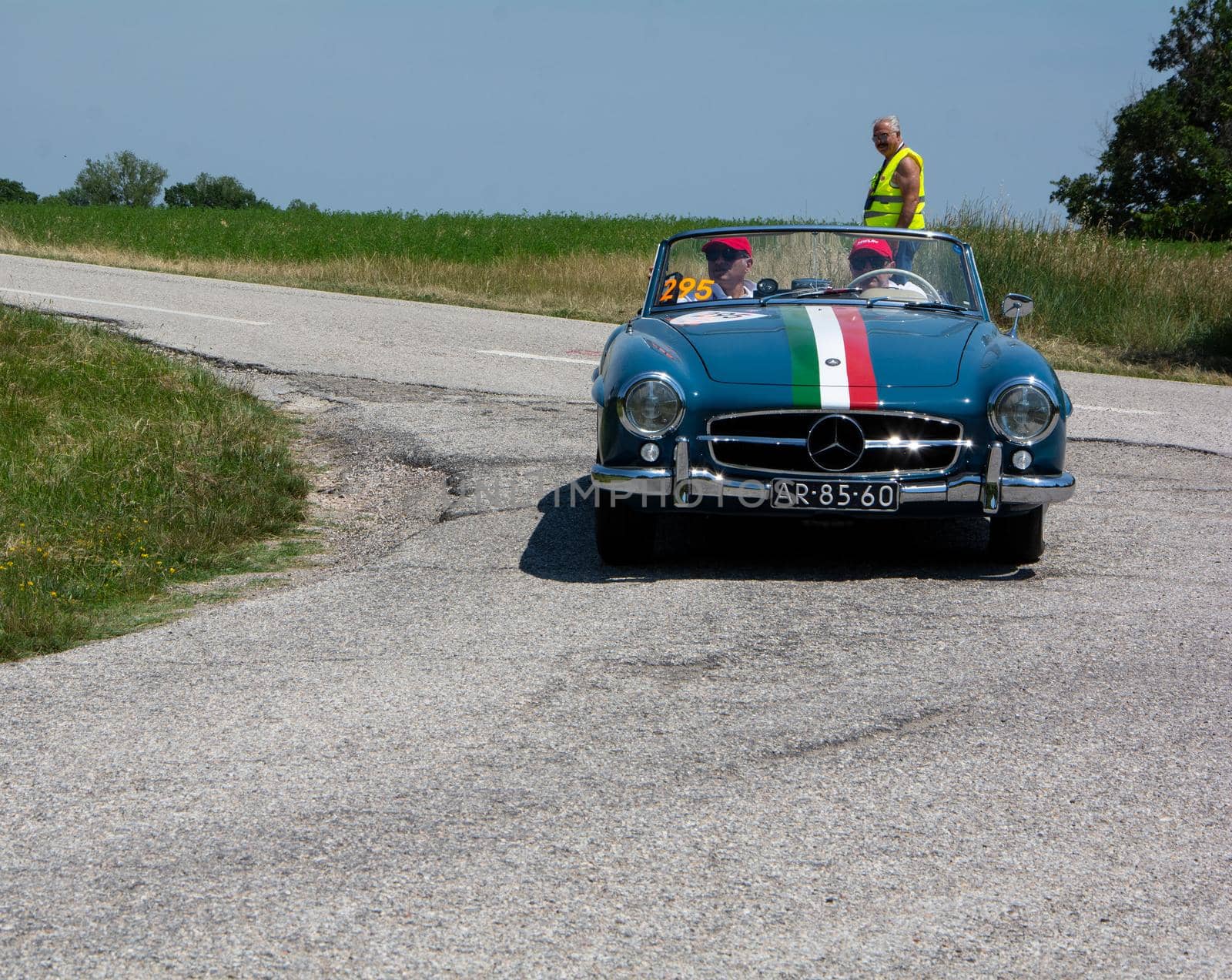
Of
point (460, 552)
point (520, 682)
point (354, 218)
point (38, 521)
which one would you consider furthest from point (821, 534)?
point (354, 218)

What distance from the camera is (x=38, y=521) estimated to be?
5883 mm

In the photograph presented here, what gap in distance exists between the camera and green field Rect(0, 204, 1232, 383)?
1349cm

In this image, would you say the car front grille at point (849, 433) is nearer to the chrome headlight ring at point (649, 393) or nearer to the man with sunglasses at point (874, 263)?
the chrome headlight ring at point (649, 393)

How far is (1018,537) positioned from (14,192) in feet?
310

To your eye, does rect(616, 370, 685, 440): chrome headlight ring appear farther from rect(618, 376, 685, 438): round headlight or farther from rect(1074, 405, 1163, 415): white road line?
rect(1074, 405, 1163, 415): white road line

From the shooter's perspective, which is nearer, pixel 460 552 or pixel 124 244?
Result: pixel 460 552

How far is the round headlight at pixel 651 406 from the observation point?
5.04 meters

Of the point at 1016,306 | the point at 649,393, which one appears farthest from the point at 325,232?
the point at 649,393

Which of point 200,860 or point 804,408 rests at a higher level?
point 804,408

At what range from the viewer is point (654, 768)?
3279 millimetres

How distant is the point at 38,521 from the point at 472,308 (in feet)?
33.5

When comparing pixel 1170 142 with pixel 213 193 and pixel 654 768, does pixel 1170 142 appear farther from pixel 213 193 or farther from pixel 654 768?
pixel 213 193

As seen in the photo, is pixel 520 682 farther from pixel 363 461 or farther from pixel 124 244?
pixel 124 244

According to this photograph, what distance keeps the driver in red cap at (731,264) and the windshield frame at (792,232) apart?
0.05m
